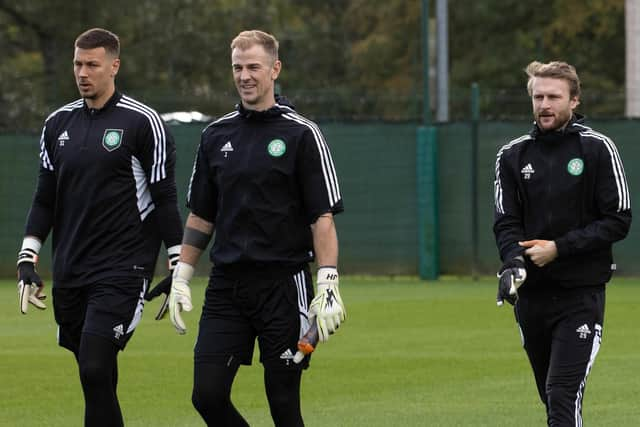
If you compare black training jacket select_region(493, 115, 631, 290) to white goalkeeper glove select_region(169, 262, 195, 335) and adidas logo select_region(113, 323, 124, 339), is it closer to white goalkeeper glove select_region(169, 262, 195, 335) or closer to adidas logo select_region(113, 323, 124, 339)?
white goalkeeper glove select_region(169, 262, 195, 335)

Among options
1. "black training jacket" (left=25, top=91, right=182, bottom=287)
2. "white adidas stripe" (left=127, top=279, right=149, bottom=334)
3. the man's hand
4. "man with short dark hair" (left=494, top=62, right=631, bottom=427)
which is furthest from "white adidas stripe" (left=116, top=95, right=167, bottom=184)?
the man's hand

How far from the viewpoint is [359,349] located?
14312 mm

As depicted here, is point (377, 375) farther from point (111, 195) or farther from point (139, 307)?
point (111, 195)

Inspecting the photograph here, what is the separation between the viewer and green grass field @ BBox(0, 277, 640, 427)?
1064cm

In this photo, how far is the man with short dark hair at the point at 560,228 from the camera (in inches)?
306

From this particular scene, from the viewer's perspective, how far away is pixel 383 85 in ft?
171

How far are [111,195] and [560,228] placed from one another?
235 centimetres

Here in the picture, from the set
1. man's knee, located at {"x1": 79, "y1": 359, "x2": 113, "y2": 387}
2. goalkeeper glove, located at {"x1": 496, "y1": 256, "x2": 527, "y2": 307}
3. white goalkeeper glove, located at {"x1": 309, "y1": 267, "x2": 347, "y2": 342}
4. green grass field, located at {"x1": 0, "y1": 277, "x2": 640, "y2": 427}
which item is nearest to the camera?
white goalkeeper glove, located at {"x1": 309, "y1": 267, "x2": 347, "y2": 342}

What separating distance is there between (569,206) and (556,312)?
527 millimetres

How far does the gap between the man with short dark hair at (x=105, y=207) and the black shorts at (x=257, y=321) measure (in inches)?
32.3

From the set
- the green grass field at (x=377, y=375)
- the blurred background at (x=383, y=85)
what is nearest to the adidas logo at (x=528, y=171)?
the green grass field at (x=377, y=375)

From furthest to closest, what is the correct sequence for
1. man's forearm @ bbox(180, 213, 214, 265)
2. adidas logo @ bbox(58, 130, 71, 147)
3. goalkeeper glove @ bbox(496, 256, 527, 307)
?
adidas logo @ bbox(58, 130, 71, 147)
man's forearm @ bbox(180, 213, 214, 265)
goalkeeper glove @ bbox(496, 256, 527, 307)

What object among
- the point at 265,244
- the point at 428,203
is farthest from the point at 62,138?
the point at 428,203

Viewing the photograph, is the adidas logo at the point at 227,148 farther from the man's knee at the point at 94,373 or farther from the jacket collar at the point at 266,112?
the man's knee at the point at 94,373
